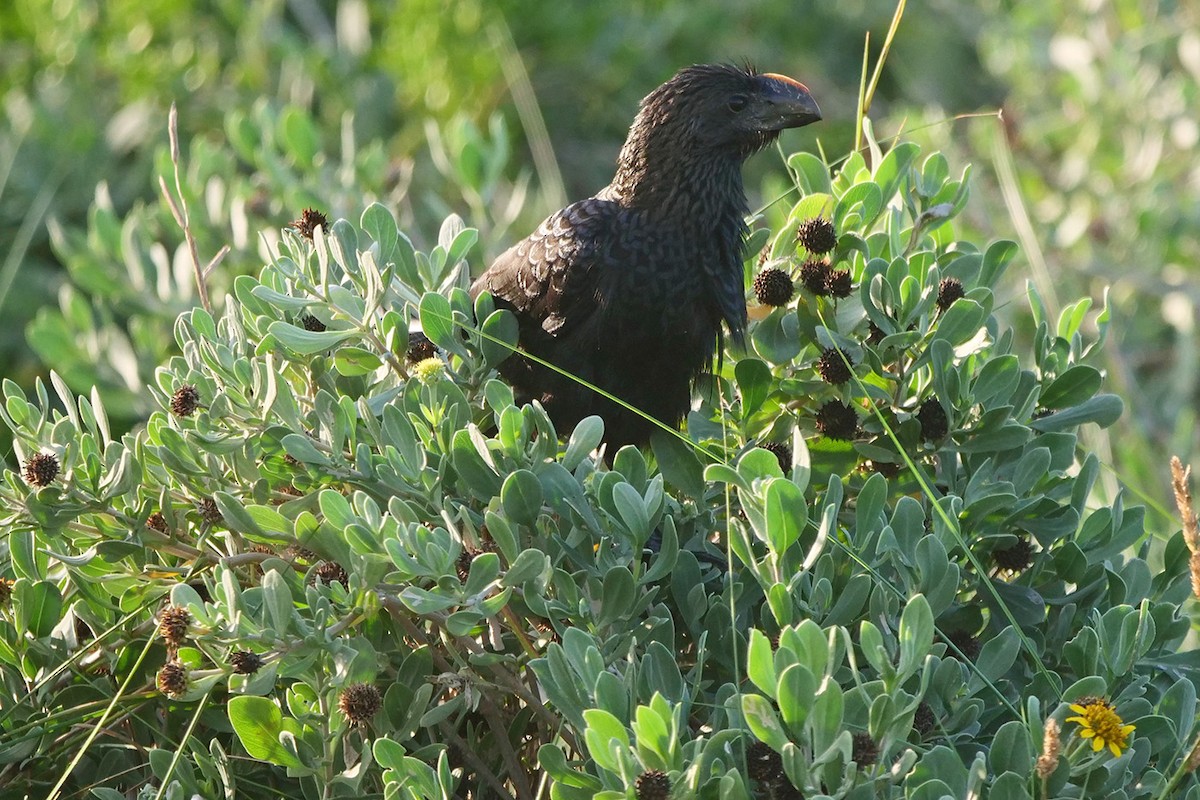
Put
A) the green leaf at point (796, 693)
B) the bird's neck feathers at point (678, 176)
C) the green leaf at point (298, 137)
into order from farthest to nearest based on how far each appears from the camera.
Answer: the green leaf at point (298, 137), the bird's neck feathers at point (678, 176), the green leaf at point (796, 693)

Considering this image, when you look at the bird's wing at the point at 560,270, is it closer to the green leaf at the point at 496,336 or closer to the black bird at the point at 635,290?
the black bird at the point at 635,290

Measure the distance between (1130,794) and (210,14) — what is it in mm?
5377

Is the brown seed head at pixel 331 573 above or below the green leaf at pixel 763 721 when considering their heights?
above

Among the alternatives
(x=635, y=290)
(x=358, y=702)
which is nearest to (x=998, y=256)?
(x=635, y=290)

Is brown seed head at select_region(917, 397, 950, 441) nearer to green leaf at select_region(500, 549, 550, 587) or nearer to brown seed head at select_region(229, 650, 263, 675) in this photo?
green leaf at select_region(500, 549, 550, 587)

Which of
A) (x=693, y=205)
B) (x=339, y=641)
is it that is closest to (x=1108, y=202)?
(x=693, y=205)

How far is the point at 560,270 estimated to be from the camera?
8.78ft

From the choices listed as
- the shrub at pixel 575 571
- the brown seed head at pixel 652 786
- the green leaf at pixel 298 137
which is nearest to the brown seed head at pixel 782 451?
the shrub at pixel 575 571

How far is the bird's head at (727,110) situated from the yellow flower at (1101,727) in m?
1.53

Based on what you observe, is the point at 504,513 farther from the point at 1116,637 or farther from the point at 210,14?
the point at 210,14

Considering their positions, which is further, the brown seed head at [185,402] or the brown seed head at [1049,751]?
the brown seed head at [185,402]

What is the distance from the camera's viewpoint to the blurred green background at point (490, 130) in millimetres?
3600

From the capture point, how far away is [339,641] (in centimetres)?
179

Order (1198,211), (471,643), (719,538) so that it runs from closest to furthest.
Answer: (471,643), (719,538), (1198,211)
